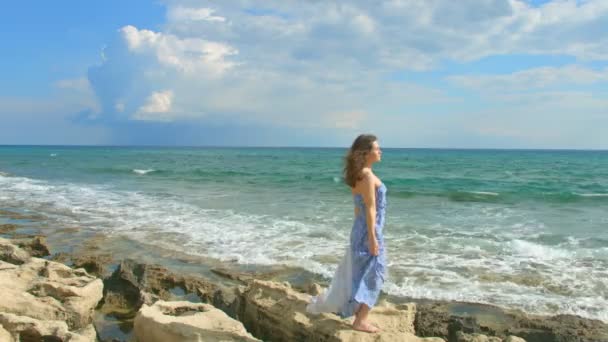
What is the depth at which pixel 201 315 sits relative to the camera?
4719mm

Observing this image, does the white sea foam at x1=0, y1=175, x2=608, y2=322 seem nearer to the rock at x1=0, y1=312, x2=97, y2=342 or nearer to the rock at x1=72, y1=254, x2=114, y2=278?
the rock at x1=72, y1=254, x2=114, y2=278

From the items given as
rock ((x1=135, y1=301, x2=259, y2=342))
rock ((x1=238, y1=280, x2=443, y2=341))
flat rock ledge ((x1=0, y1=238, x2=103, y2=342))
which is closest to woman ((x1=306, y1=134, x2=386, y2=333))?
rock ((x1=238, y1=280, x2=443, y2=341))

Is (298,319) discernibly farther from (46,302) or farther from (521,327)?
(46,302)

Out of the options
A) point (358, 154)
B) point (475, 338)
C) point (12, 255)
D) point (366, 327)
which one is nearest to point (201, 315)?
point (366, 327)

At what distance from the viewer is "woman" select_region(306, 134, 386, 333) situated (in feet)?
13.5

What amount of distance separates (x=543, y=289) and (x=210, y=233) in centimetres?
712

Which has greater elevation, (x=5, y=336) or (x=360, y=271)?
(x=360, y=271)

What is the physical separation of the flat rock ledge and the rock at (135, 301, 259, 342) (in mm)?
537

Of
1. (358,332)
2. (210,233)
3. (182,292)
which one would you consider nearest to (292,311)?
(358,332)

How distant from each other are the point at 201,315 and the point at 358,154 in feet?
7.28

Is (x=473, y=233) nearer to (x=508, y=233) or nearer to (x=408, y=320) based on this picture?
(x=508, y=233)

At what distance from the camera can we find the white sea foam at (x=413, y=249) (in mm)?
6992

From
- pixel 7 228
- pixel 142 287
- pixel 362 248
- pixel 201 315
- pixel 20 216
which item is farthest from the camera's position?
pixel 20 216

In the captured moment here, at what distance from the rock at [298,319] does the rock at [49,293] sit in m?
1.81
